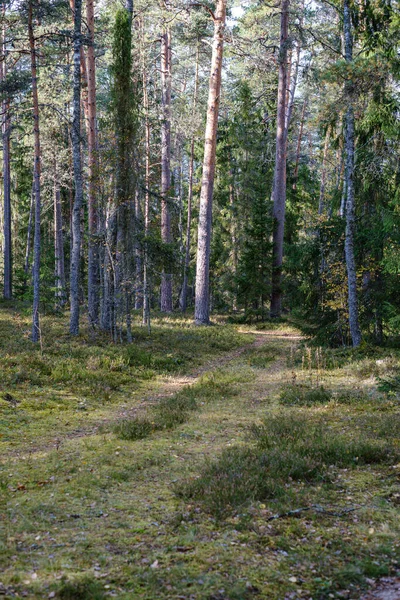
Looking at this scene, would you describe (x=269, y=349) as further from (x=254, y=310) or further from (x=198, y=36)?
(x=198, y=36)

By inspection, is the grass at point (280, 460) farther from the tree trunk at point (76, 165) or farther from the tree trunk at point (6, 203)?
the tree trunk at point (6, 203)

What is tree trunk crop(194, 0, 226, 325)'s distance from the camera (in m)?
21.5

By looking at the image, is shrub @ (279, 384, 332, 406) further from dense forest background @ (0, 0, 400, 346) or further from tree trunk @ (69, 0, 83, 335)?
tree trunk @ (69, 0, 83, 335)

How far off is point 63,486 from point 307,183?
36.1 meters

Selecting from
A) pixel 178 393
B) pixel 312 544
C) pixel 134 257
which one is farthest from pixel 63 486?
pixel 134 257

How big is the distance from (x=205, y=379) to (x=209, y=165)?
12172 millimetres

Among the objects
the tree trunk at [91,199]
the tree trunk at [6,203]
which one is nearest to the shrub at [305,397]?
the tree trunk at [91,199]

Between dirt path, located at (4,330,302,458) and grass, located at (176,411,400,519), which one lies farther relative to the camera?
dirt path, located at (4,330,302,458)

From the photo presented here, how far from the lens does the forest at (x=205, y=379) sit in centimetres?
473

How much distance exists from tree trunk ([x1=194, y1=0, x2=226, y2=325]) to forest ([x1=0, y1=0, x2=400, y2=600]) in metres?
0.10

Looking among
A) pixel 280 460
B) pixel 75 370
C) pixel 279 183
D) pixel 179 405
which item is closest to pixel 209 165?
pixel 279 183

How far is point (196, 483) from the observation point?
20.3 ft

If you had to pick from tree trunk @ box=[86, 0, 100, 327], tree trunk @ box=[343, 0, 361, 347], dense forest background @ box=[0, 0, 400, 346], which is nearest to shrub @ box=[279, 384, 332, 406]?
dense forest background @ box=[0, 0, 400, 346]

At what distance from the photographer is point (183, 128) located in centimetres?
2822
